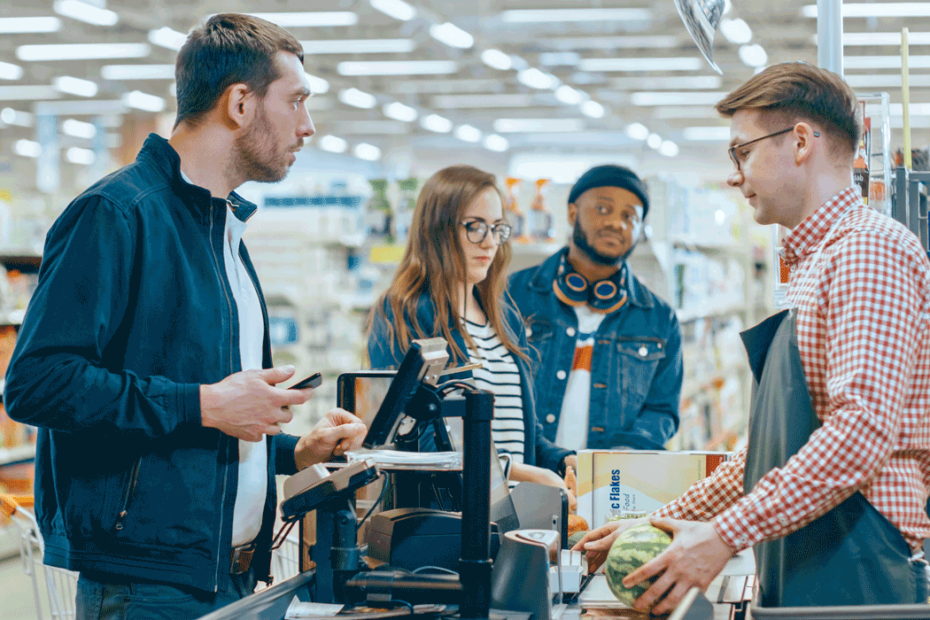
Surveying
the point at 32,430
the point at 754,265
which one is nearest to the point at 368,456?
the point at 32,430

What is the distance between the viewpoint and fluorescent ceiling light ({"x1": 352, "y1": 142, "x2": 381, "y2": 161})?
1876cm

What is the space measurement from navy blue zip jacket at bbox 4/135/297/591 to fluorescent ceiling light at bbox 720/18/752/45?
8.75 metres

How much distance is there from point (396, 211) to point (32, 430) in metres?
3.38

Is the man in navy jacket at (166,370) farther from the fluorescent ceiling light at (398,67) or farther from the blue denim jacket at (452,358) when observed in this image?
the fluorescent ceiling light at (398,67)

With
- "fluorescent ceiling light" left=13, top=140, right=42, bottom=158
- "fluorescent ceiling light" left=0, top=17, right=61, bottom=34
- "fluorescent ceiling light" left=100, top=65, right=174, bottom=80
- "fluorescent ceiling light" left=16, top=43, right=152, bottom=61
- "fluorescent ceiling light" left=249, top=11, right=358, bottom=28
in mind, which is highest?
"fluorescent ceiling light" left=13, top=140, right=42, bottom=158

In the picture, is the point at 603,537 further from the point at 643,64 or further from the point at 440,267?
the point at 643,64

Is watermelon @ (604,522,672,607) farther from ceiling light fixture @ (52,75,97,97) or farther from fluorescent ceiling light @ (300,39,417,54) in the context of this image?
ceiling light fixture @ (52,75,97,97)

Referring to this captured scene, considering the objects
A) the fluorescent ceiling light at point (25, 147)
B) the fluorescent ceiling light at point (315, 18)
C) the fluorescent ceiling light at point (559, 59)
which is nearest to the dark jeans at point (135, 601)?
the fluorescent ceiling light at point (315, 18)

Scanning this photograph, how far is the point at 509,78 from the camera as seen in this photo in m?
12.5

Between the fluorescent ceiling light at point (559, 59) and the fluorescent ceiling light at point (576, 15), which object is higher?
the fluorescent ceiling light at point (559, 59)

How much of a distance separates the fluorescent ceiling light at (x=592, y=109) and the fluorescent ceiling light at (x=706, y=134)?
2.57m

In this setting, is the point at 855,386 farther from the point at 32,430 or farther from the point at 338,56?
the point at 338,56

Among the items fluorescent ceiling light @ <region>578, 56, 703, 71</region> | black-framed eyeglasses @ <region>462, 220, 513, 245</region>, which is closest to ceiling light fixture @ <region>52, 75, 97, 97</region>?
fluorescent ceiling light @ <region>578, 56, 703, 71</region>

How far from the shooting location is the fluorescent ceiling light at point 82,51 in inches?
409
